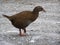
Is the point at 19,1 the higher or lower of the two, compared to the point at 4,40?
lower

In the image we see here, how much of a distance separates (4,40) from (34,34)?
1.10m

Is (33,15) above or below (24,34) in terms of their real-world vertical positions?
above

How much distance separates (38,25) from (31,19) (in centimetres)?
224

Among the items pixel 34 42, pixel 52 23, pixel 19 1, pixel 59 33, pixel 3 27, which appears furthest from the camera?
pixel 19 1

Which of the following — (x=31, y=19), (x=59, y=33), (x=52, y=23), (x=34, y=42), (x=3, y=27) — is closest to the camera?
(x=34, y=42)

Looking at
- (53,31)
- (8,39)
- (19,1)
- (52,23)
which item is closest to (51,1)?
(19,1)

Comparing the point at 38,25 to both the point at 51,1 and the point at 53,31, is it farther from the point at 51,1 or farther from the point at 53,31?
the point at 51,1

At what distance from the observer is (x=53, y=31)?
9648mm

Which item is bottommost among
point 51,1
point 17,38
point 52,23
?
point 51,1

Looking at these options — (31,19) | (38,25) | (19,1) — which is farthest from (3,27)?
(19,1)

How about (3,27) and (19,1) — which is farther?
(19,1)

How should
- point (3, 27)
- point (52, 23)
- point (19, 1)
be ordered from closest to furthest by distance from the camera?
point (3, 27), point (52, 23), point (19, 1)

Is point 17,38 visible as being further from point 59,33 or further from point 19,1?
point 19,1

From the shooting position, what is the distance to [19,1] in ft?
64.0
